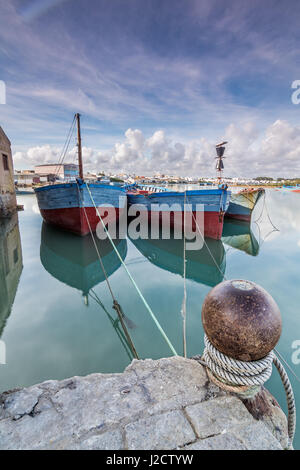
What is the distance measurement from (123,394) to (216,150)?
44.7 ft

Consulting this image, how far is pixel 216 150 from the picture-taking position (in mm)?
13094

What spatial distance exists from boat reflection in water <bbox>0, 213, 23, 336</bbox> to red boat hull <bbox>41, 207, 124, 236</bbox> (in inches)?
103

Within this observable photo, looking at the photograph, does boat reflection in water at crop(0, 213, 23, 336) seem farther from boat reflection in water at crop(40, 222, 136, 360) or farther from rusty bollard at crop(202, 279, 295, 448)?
rusty bollard at crop(202, 279, 295, 448)

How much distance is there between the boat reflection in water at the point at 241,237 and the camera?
12.7 m

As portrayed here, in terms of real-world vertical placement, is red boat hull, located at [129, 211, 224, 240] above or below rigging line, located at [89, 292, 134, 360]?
above

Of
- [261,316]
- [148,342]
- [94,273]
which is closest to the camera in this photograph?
[261,316]

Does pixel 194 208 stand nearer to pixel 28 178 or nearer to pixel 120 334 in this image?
pixel 120 334

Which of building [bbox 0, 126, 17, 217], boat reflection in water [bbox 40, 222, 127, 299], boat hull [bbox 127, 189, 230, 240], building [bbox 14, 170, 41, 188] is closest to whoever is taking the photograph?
boat reflection in water [bbox 40, 222, 127, 299]

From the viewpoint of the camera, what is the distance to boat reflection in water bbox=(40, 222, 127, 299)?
27.0 ft

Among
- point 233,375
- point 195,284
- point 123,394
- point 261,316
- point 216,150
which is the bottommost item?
point 195,284

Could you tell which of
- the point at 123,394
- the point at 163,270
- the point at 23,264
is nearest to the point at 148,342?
the point at 123,394

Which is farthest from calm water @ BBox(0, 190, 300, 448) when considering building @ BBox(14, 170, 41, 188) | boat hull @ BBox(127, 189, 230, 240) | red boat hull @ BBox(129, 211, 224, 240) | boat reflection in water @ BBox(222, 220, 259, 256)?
building @ BBox(14, 170, 41, 188)

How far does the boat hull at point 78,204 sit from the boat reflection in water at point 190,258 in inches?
115
